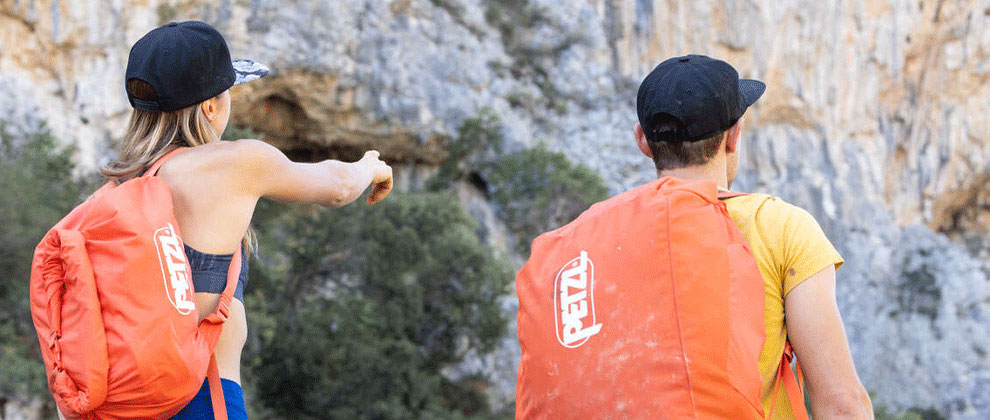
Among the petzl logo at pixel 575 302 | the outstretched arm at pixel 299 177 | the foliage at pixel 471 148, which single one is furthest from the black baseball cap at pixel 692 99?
the foliage at pixel 471 148

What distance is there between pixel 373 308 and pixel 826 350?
12.9 metres

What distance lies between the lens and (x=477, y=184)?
63.4ft

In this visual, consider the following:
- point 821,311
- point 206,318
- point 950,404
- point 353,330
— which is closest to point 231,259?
point 206,318

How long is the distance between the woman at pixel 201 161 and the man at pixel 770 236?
81 centimetres

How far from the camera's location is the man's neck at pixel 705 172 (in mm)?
1996


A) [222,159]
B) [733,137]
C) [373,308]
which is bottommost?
[373,308]

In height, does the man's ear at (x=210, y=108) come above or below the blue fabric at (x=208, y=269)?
above

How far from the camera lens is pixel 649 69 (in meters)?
21.7

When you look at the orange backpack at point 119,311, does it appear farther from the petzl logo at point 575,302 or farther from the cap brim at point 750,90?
the cap brim at point 750,90

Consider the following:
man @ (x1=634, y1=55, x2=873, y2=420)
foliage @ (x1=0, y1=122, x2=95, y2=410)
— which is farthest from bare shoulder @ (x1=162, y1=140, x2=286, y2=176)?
foliage @ (x1=0, y1=122, x2=95, y2=410)

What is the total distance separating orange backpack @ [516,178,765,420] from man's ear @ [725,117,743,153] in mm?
234

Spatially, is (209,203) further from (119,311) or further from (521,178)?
(521,178)

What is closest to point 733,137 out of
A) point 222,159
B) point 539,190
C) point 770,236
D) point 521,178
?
point 770,236

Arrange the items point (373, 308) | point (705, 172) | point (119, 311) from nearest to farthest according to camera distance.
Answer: point (119, 311) < point (705, 172) < point (373, 308)
